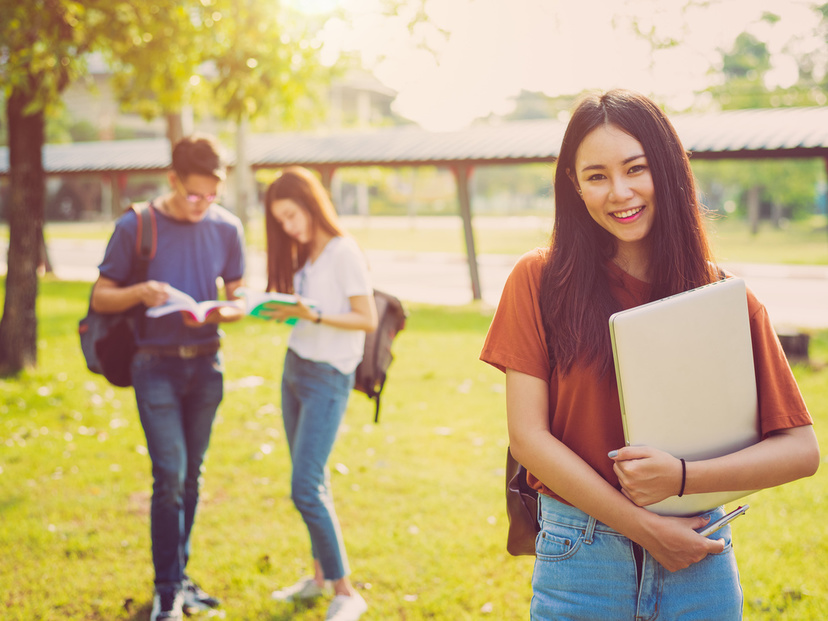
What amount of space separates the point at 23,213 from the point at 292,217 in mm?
5560

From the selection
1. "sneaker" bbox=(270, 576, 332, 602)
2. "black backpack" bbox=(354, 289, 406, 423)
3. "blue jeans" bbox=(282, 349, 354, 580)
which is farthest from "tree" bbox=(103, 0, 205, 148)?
"sneaker" bbox=(270, 576, 332, 602)

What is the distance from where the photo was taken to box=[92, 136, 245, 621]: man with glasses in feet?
10.7

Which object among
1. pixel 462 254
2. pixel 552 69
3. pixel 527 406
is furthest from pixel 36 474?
pixel 462 254

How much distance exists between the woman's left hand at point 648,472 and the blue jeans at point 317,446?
1947 millimetres

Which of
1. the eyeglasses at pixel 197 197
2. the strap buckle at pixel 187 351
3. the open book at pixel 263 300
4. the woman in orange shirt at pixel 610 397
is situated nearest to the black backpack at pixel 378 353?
the open book at pixel 263 300

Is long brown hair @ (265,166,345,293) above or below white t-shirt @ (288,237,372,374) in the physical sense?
above

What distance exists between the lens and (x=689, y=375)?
1.54 meters

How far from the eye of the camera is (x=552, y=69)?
8.41 meters

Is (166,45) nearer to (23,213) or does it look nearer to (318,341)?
(23,213)

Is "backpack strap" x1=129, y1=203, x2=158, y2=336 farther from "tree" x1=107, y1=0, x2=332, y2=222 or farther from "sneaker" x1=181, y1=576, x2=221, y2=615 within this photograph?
"tree" x1=107, y1=0, x2=332, y2=222

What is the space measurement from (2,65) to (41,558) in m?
4.29

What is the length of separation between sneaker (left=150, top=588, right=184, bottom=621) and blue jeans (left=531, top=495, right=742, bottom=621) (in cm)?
219

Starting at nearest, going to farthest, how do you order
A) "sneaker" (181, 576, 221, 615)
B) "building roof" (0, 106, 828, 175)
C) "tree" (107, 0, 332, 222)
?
"sneaker" (181, 576, 221, 615) < "tree" (107, 0, 332, 222) < "building roof" (0, 106, 828, 175)

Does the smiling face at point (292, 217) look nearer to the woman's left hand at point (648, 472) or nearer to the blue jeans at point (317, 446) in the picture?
the blue jeans at point (317, 446)
